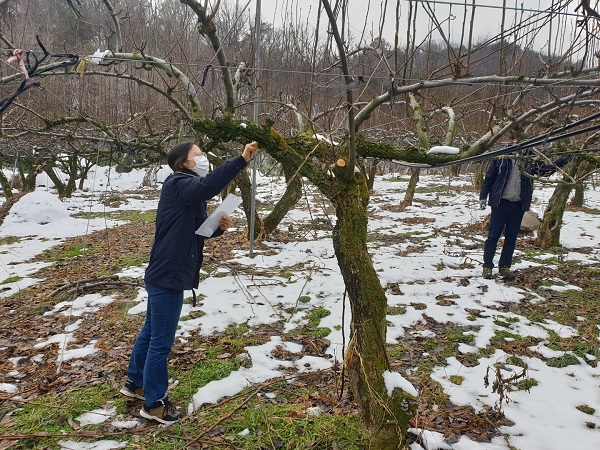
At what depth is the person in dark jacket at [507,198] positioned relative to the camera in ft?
17.0

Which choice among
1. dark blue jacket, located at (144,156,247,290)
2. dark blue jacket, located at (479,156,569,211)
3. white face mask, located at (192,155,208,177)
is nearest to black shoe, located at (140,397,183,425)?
dark blue jacket, located at (144,156,247,290)

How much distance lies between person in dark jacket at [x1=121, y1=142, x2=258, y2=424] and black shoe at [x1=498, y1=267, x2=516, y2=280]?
4433 millimetres

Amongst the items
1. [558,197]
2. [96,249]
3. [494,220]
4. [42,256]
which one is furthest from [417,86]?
[42,256]

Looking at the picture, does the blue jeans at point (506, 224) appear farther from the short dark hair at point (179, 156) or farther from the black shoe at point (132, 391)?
the black shoe at point (132, 391)

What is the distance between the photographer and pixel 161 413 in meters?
2.56

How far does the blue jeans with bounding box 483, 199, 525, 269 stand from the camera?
5332mm

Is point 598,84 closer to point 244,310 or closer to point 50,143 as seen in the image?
point 244,310

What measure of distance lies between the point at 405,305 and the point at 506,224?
2.05m

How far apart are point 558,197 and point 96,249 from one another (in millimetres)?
8479

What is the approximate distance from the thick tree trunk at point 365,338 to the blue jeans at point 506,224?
147 inches

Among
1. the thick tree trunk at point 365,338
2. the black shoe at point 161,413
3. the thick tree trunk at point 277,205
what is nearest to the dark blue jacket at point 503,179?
the thick tree trunk at point 277,205

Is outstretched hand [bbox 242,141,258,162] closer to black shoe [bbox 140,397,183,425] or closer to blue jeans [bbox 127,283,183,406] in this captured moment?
blue jeans [bbox 127,283,183,406]

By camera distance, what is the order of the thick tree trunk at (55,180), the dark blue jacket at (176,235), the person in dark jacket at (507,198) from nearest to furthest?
the dark blue jacket at (176,235)
the person in dark jacket at (507,198)
the thick tree trunk at (55,180)

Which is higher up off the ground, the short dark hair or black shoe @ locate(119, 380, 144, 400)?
the short dark hair
